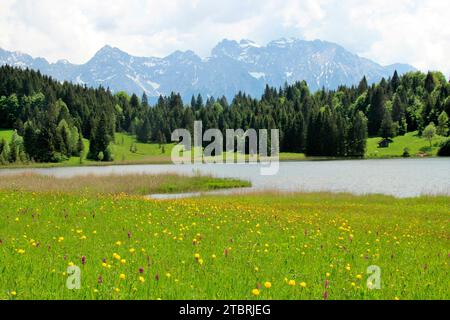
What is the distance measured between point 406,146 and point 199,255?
16578 cm

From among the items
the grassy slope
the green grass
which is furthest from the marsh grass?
the green grass

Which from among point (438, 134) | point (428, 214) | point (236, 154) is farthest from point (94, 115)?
point (428, 214)

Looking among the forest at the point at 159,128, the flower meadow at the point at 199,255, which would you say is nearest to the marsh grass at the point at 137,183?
→ the flower meadow at the point at 199,255

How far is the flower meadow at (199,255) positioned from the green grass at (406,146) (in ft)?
476

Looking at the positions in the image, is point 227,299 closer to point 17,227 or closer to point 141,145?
point 17,227

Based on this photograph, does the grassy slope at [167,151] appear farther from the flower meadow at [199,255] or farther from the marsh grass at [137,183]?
the flower meadow at [199,255]

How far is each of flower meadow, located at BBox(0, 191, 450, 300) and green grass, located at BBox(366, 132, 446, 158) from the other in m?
145

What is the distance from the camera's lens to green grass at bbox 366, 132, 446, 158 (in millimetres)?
154250

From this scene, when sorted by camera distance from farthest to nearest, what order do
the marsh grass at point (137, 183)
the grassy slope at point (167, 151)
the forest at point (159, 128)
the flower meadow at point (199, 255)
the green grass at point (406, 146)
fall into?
the grassy slope at point (167, 151), the green grass at point (406, 146), the forest at point (159, 128), the marsh grass at point (137, 183), the flower meadow at point (199, 255)

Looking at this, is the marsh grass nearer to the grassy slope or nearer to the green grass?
the grassy slope

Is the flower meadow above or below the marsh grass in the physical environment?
above

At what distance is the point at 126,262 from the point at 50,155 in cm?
14815

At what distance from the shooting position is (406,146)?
531ft

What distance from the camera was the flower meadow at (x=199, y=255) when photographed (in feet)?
26.8
